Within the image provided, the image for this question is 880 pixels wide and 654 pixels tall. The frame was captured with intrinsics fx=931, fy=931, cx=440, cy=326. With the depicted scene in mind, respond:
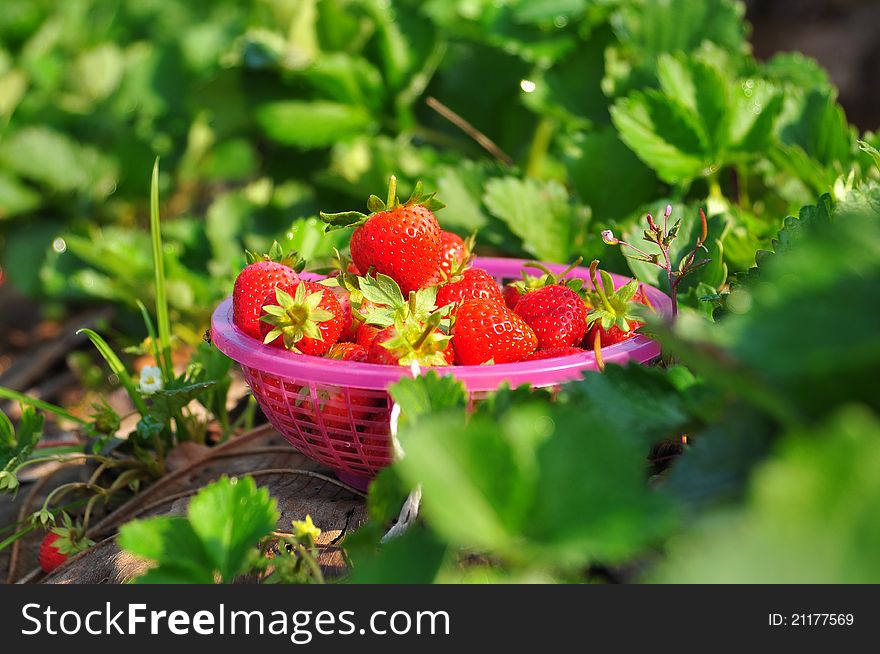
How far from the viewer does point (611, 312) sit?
1117mm

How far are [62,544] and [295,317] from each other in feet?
1.75

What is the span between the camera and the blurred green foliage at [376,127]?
5.25 feet

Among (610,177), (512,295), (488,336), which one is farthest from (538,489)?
(610,177)

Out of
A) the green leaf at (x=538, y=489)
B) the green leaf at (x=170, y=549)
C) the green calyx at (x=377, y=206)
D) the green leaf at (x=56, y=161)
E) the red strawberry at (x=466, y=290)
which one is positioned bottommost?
the green leaf at (x=56, y=161)

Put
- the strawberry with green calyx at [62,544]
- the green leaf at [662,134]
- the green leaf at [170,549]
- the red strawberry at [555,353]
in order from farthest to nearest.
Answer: the green leaf at [662,134] → the strawberry with green calyx at [62,544] → the red strawberry at [555,353] → the green leaf at [170,549]

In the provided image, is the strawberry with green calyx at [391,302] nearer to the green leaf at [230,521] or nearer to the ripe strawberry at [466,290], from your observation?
the ripe strawberry at [466,290]

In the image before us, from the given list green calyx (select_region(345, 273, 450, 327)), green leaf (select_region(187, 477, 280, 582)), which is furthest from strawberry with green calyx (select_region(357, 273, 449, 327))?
green leaf (select_region(187, 477, 280, 582))

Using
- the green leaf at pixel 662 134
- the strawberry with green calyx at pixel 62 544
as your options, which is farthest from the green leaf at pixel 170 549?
the green leaf at pixel 662 134

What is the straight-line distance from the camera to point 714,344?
0.63m

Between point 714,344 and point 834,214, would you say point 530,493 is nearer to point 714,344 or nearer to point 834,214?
point 714,344

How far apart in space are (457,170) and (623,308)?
0.68 metres

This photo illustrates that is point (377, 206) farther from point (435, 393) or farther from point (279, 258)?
point (435, 393)

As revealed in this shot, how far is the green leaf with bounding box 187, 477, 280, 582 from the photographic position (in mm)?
824

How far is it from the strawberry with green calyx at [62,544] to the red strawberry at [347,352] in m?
0.51
